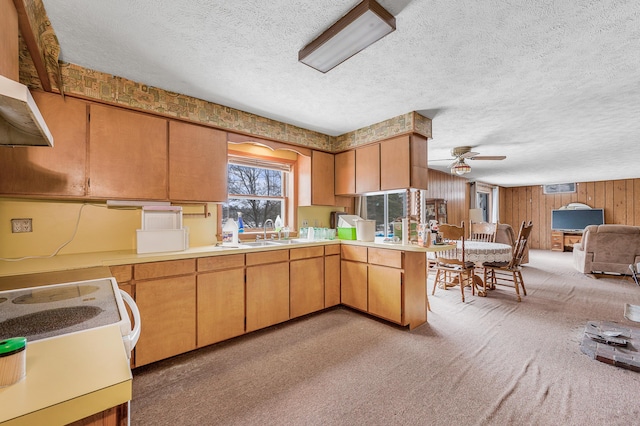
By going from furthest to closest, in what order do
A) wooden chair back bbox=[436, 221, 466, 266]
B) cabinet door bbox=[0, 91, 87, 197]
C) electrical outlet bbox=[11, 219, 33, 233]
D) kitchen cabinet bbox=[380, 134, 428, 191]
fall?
wooden chair back bbox=[436, 221, 466, 266] < kitchen cabinet bbox=[380, 134, 428, 191] < electrical outlet bbox=[11, 219, 33, 233] < cabinet door bbox=[0, 91, 87, 197]

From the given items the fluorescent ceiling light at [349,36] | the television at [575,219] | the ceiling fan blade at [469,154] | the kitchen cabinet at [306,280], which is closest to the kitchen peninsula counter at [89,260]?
the kitchen cabinet at [306,280]

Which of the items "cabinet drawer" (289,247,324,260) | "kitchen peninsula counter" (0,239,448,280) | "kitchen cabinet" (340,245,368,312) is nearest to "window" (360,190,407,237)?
"kitchen cabinet" (340,245,368,312)

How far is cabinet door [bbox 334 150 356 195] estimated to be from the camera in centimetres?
390

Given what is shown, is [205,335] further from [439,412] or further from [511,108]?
[511,108]

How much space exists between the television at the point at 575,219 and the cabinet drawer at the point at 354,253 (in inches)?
377

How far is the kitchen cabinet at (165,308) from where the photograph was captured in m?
2.14

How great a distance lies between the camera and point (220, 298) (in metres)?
Result: 2.54

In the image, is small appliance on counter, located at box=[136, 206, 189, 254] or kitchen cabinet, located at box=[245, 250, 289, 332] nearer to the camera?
small appliance on counter, located at box=[136, 206, 189, 254]

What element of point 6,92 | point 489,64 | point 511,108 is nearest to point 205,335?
point 6,92

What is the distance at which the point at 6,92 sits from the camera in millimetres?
887

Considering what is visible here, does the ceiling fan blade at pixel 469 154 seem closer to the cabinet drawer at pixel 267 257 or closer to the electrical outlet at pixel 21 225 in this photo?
the cabinet drawer at pixel 267 257

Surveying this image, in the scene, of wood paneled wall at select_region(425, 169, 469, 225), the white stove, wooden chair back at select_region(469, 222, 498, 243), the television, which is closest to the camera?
the white stove

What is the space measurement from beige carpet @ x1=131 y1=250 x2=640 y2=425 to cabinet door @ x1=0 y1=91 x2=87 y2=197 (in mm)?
1596

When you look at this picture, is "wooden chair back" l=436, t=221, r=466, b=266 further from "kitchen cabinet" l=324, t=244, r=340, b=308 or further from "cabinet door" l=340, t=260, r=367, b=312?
"kitchen cabinet" l=324, t=244, r=340, b=308
